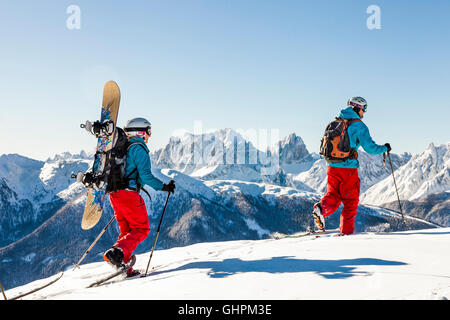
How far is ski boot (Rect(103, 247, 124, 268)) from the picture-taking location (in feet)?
21.7

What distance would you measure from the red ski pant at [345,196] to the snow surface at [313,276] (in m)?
1.51

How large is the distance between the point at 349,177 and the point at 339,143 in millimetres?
945

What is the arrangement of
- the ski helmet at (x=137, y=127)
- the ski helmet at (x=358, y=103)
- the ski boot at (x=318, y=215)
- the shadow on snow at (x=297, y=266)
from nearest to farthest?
the shadow on snow at (x=297, y=266)
the ski helmet at (x=137, y=127)
the ski boot at (x=318, y=215)
the ski helmet at (x=358, y=103)

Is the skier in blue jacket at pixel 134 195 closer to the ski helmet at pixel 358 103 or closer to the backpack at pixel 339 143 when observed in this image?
the backpack at pixel 339 143

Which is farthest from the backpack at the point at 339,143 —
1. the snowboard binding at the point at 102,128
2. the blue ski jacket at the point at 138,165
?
the snowboard binding at the point at 102,128

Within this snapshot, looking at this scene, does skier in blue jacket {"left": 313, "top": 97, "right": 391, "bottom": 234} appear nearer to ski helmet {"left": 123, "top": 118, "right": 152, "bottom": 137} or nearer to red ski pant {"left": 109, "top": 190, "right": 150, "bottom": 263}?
red ski pant {"left": 109, "top": 190, "right": 150, "bottom": 263}

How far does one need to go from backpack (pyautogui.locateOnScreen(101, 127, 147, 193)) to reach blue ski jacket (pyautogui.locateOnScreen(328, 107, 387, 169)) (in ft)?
17.6

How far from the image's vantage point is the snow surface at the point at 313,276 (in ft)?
13.7

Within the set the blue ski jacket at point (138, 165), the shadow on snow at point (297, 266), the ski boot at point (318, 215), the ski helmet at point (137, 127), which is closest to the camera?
the shadow on snow at point (297, 266)

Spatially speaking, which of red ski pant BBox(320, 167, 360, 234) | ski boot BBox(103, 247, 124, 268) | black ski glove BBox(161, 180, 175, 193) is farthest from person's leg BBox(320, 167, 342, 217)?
ski boot BBox(103, 247, 124, 268)

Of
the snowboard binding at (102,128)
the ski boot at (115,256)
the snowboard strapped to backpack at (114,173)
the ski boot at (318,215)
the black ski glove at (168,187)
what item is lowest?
the ski boot at (115,256)
